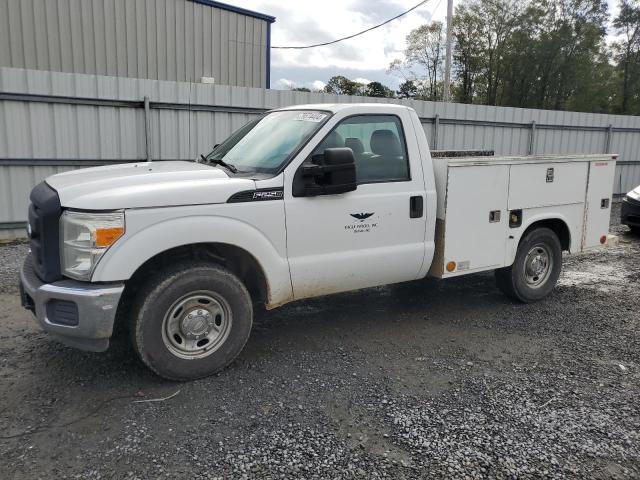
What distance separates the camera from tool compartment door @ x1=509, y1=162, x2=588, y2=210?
18.6ft

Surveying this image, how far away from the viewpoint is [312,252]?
4.49 meters

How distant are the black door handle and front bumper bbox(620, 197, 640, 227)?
7.25m

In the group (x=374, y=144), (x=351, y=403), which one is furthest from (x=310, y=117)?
(x=351, y=403)

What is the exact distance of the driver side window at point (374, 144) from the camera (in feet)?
15.4

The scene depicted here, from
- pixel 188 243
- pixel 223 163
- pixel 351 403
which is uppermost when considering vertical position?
pixel 223 163

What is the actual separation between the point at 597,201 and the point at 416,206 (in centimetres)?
277

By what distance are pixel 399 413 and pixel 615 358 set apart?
2268 mm

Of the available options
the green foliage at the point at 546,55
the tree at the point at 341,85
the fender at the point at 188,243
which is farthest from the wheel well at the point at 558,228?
the tree at the point at 341,85

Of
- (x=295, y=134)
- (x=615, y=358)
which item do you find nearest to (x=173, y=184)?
(x=295, y=134)

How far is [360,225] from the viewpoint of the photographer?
4668 mm

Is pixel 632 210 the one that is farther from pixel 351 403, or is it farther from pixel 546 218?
pixel 351 403

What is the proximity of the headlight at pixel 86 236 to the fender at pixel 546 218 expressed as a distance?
391cm

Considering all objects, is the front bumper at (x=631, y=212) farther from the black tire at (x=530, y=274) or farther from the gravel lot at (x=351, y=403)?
the gravel lot at (x=351, y=403)

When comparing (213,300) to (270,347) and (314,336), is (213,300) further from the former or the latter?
(314,336)
